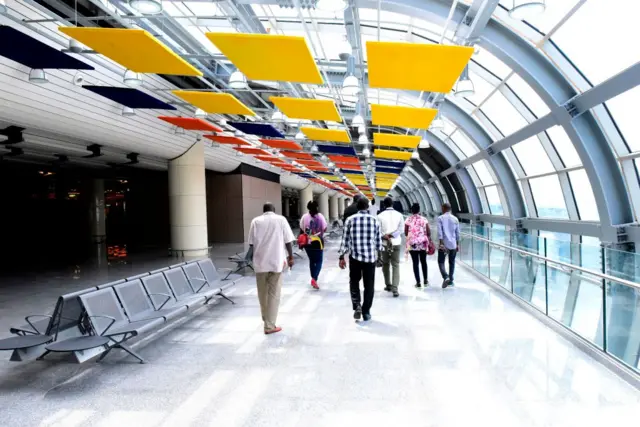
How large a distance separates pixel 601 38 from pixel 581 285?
243 inches

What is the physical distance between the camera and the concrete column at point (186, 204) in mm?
15031

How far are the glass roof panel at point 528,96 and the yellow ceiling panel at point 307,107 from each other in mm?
5769

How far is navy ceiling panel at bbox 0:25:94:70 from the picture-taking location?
5.20 meters

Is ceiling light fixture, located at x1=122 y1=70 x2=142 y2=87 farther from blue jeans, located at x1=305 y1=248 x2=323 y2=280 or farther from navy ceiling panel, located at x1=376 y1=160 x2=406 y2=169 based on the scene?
navy ceiling panel, located at x1=376 y1=160 x2=406 y2=169

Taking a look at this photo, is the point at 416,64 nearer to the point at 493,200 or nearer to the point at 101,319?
the point at 101,319

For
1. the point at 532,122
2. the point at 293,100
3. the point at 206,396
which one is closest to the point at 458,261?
the point at 532,122

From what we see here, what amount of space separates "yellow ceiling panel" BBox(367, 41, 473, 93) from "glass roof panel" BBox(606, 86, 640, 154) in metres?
5.85

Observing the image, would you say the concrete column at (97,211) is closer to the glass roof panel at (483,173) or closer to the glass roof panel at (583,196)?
the glass roof panel at (483,173)

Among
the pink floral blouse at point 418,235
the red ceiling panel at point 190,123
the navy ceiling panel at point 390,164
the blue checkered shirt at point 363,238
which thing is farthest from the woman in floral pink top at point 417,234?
the navy ceiling panel at point 390,164

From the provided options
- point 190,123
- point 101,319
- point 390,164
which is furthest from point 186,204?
point 390,164

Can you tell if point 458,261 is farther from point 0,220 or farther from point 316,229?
point 0,220

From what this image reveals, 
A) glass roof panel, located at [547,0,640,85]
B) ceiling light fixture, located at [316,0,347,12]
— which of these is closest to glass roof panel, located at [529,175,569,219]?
glass roof panel, located at [547,0,640,85]

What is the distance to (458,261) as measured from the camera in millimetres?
12570

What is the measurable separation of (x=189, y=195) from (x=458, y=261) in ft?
29.2
